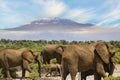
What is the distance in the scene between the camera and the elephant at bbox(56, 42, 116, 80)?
20.0 metres

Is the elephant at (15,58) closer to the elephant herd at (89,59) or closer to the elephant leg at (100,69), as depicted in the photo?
the elephant herd at (89,59)

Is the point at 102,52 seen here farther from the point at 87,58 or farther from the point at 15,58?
the point at 15,58

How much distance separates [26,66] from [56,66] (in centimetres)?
495

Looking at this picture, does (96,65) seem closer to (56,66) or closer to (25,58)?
(25,58)

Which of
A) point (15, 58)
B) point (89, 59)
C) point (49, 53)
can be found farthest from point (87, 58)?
point (49, 53)

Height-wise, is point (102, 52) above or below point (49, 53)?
above

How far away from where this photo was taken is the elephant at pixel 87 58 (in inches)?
789

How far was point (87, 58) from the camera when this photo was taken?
2023cm

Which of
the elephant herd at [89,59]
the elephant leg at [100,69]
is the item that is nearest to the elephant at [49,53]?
the elephant herd at [89,59]

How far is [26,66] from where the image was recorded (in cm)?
2730

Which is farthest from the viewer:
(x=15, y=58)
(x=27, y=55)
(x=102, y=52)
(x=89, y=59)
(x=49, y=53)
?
(x=49, y=53)

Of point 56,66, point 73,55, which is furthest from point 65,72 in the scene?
point 56,66

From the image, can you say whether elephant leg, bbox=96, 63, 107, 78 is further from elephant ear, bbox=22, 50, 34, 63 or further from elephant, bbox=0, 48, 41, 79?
elephant ear, bbox=22, 50, 34, 63

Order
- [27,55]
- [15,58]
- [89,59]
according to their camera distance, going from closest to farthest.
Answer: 1. [89,59]
2. [27,55]
3. [15,58]
